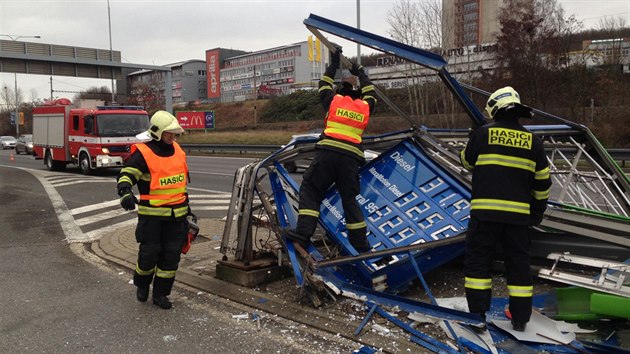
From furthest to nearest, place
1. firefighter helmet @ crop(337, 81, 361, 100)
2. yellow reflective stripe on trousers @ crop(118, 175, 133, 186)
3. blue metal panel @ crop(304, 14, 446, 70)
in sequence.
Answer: firefighter helmet @ crop(337, 81, 361, 100) → yellow reflective stripe on trousers @ crop(118, 175, 133, 186) → blue metal panel @ crop(304, 14, 446, 70)

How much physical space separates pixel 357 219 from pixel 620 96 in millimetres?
25607

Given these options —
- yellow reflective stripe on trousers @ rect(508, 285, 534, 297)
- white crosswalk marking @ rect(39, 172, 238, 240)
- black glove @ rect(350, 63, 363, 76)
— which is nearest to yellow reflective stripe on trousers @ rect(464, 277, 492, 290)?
yellow reflective stripe on trousers @ rect(508, 285, 534, 297)

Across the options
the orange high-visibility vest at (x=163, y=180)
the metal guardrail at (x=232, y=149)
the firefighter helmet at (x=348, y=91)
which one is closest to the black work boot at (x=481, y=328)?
the firefighter helmet at (x=348, y=91)

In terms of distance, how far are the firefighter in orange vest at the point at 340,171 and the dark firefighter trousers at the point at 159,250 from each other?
1.06 meters

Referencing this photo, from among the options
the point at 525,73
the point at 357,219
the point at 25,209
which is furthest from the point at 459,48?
the point at 357,219

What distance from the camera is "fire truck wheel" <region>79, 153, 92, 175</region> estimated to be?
56.4ft

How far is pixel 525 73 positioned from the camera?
25922 millimetres

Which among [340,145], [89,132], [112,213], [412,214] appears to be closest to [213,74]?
[89,132]

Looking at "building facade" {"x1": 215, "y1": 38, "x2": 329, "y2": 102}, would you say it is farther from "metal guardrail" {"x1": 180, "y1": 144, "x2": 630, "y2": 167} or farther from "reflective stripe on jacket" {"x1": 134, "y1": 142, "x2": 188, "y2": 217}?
"reflective stripe on jacket" {"x1": 134, "y1": 142, "x2": 188, "y2": 217}

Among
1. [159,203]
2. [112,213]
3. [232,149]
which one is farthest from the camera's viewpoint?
[232,149]

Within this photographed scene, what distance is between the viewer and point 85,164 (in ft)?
57.0

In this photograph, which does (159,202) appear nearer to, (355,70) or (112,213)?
(355,70)

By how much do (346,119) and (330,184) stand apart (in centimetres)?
63

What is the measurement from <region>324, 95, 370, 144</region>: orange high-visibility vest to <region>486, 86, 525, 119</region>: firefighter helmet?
138cm
